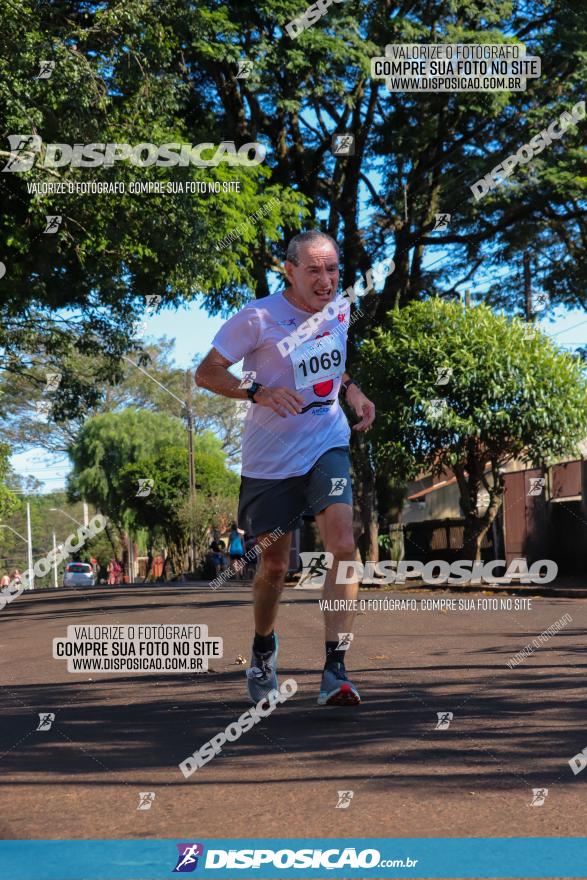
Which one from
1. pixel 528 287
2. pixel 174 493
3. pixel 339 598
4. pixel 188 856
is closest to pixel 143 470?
pixel 174 493

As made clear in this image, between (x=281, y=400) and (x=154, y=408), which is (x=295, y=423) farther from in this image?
(x=154, y=408)

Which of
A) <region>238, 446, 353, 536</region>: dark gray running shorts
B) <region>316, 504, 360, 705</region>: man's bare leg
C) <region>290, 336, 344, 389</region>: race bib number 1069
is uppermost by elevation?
<region>290, 336, 344, 389</region>: race bib number 1069

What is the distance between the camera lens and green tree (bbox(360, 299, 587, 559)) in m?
20.5

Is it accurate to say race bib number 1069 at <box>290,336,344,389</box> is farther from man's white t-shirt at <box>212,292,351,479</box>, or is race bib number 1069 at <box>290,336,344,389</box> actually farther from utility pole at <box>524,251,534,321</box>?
utility pole at <box>524,251,534,321</box>

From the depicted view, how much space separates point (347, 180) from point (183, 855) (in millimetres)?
22810

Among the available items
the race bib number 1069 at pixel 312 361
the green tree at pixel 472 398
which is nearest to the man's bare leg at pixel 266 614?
the race bib number 1069 at pixel 312 361

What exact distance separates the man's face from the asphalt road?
5.78 ft

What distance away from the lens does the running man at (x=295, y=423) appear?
5.34m

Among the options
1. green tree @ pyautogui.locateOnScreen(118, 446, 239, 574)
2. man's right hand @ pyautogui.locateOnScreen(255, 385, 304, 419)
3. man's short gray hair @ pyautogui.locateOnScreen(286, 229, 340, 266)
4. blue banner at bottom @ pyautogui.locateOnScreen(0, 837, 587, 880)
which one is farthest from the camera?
green tree @ pyautogui.locateOnScreen(118, 446, 239, 574)

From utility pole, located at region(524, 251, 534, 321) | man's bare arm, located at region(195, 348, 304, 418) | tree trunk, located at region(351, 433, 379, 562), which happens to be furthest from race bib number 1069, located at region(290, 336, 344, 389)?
utility pole, located at region(524, 251, 534, 321)

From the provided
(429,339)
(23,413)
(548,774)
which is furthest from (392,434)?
(23,413)

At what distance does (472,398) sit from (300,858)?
18.0 m

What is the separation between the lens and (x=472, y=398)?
67.9 ft

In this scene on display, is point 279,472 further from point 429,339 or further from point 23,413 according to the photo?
point 23,413
